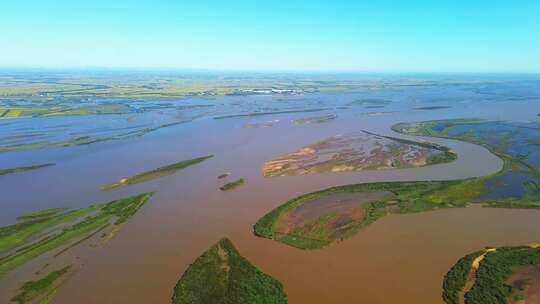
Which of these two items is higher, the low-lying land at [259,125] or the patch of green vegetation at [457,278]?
the low-lying land at [259,125]

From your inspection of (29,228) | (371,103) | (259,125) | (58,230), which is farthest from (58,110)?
(371,103)

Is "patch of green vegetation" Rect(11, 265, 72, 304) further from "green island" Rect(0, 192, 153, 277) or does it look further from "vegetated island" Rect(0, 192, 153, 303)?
"green island" Rect(0, 192, 153, 277)

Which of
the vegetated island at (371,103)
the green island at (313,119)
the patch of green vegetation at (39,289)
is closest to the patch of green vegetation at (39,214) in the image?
the patch of green vegetation at (39,289)

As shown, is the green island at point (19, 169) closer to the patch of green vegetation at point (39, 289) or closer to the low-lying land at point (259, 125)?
the patch of green vegetation at point (39, 289)

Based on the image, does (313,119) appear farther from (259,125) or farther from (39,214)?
(39,214)

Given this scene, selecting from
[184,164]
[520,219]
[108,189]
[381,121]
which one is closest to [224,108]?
[381,121]
